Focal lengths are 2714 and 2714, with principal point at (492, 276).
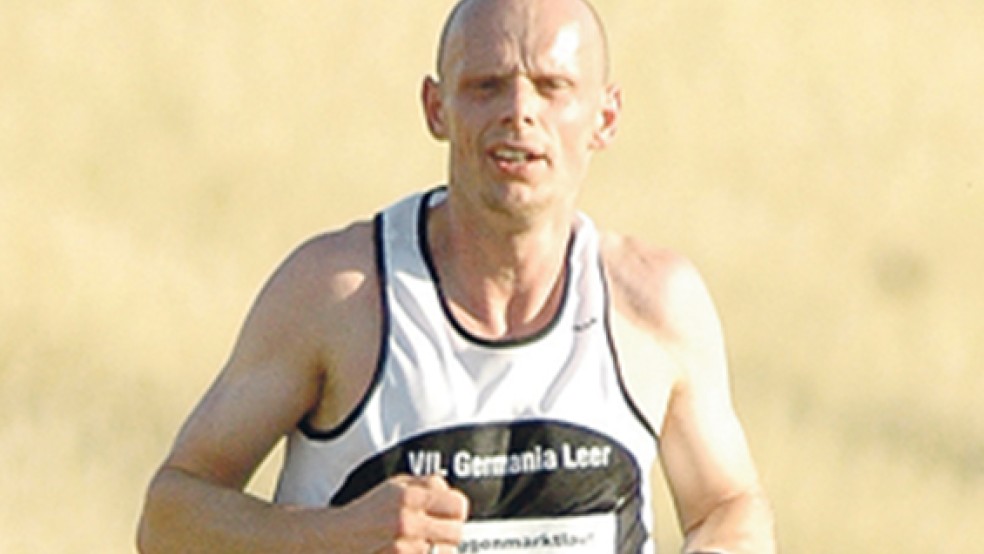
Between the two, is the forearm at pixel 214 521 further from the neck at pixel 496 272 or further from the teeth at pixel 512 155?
the teeth at pixel 512 155

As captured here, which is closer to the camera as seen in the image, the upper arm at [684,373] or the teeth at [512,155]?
the teeth at [512,155]

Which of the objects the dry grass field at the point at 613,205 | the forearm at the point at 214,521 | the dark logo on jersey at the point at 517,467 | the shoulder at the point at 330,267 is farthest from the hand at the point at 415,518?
the dry grass field at the point at 613,205

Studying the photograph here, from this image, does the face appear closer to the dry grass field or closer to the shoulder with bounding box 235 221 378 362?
the shoulder with bounding box 235 221 378 362

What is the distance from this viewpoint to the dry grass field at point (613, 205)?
6.65 metres

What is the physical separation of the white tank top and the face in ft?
0.56

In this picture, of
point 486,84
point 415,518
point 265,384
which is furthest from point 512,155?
point 415,518

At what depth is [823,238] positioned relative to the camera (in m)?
6.91

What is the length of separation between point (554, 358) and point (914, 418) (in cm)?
355

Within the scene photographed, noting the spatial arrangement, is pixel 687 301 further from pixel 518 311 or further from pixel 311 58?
pixel 311 58

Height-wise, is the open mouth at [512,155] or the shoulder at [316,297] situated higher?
the open mouth at [512,155]

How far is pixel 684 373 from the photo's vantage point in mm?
3652

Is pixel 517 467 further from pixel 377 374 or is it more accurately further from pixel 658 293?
pixel 658 293

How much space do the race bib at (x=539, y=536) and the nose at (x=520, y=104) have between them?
52cm

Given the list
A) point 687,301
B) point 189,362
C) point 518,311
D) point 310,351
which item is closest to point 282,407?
point 310,351
